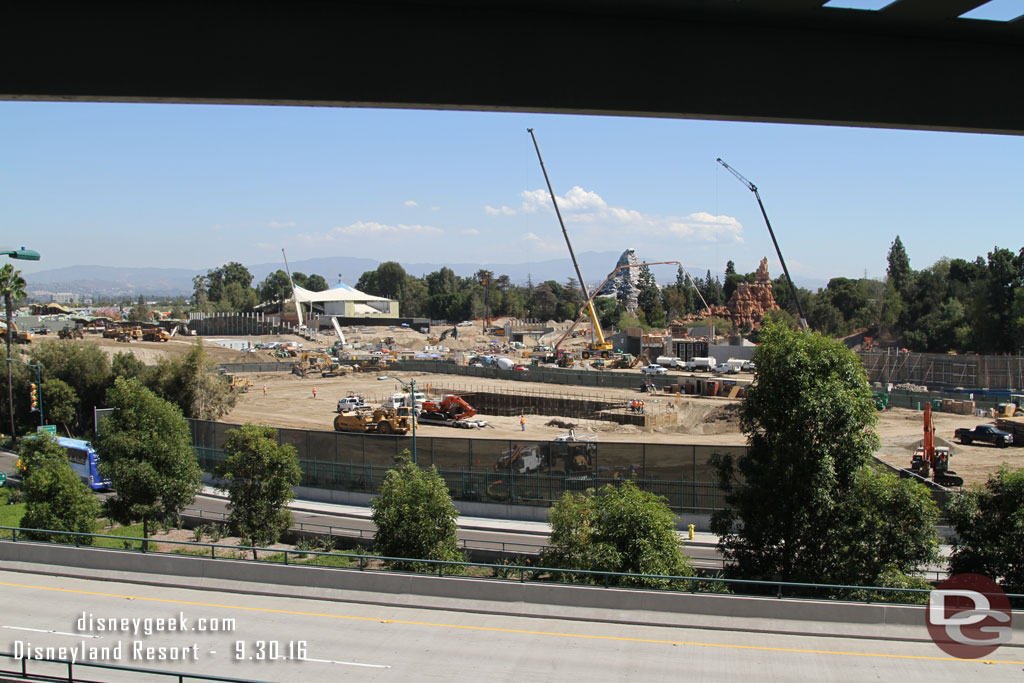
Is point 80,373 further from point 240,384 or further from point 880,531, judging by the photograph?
point 880,531

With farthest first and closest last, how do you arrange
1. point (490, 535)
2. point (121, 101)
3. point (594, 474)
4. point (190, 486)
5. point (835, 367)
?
point (594, 474), point (490, 535), point (190, 486), point (835, 367), point (121, 101)

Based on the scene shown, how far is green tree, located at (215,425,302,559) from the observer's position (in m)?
20.2

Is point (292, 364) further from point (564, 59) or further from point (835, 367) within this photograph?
point (564, 59)

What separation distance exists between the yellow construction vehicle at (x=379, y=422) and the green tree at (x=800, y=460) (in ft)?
101

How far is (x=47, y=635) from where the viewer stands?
10891 millimetres

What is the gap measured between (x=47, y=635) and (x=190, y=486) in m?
11.6

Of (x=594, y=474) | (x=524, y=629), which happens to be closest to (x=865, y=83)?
(x=524, y=629)

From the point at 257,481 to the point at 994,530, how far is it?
56.0ft

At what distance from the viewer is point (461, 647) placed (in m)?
10.2

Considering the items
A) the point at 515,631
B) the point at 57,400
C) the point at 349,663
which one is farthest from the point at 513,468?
the point at 57,400

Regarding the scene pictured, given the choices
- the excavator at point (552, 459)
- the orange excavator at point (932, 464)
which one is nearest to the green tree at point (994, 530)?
the excavator at point (552, 459)

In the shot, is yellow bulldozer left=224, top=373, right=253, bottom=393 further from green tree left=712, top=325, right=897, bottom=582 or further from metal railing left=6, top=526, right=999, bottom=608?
green tree left=712, top=325, right=897, bottom=582

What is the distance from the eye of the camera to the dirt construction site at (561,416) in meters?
41.1

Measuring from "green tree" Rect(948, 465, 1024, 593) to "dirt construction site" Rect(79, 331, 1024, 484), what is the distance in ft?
73.2
